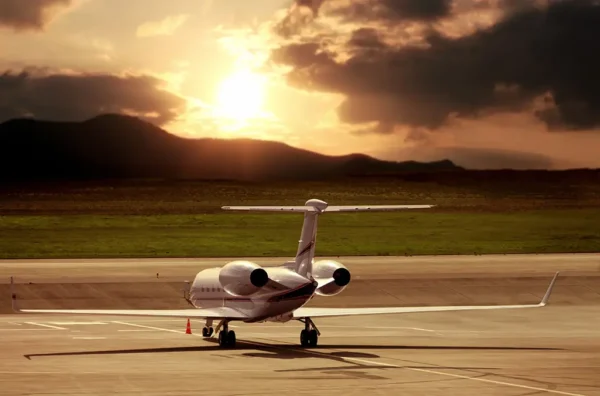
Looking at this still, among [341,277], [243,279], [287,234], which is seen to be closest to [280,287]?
[243,279]

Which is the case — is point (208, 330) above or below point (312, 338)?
below

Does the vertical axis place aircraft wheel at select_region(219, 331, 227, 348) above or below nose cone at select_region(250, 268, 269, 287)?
below

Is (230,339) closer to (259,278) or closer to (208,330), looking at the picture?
(208,330)

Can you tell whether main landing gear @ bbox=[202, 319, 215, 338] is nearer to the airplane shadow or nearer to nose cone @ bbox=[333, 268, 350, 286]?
the airplane shadow

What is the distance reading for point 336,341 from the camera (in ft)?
169

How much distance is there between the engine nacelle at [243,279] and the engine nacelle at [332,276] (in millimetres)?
2667

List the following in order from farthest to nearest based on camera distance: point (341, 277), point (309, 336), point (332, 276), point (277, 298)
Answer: point (309, 336), point (332, 276), point (341, 277), point (277, 298)

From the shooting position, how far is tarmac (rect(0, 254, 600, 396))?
3599cm

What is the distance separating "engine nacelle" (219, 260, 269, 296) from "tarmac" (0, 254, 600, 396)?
7.96 ft

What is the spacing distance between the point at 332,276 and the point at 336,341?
5.90 meters

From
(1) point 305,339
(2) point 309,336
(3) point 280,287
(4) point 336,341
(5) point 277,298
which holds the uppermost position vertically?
(3) point 280,287

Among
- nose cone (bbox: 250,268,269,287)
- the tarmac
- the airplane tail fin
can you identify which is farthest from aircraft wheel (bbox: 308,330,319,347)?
nose cone (bbox: 250,268,269,287)

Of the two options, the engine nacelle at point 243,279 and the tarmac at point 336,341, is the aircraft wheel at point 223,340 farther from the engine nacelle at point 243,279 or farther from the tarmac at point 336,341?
the engine nacelle at point 243,279

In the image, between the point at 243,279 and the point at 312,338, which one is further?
the point at 312,338
